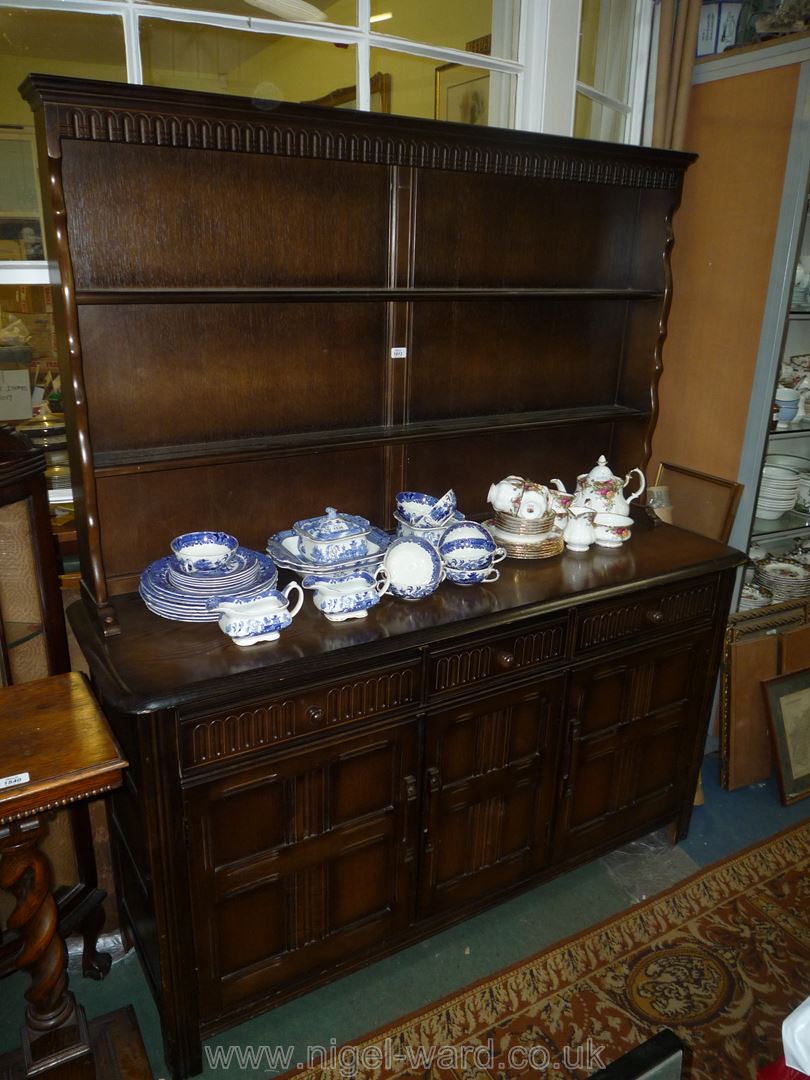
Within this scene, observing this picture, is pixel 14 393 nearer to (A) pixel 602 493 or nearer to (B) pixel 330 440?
(B) pixel 330 440

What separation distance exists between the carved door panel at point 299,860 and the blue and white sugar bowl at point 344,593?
0.88 ft

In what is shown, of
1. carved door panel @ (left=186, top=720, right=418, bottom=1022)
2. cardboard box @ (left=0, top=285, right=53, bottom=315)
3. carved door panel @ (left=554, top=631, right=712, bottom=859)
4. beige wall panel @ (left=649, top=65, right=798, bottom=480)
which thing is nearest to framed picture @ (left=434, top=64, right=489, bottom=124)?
beige wall panel @ (left=649, top=65, right=798, bottom=480)

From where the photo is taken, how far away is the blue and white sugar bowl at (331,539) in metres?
1.85

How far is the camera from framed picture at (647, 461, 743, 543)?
2.63 metres

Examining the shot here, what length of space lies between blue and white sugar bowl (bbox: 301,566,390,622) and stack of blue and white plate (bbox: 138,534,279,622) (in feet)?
0.33

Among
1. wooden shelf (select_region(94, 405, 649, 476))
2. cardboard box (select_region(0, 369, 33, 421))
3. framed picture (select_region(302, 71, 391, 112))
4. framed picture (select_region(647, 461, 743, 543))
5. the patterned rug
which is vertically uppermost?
framed picture (select_region(302, 71, 391, 112))

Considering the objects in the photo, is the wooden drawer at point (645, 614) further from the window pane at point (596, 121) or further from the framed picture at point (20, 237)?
the framed picture at point (20, 237)

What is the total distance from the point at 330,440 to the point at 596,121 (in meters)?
1.44

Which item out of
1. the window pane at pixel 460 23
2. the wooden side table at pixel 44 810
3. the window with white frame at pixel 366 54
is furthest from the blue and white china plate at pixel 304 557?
the window pane at pixel 460 23

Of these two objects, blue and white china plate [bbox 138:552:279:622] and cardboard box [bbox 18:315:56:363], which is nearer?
blue and white china plate [bbox 138:552:279:622]

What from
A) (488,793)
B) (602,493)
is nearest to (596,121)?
(602,493)

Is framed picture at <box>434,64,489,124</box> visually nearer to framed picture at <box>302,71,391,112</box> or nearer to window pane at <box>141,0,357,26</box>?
framed picture at <box>302,71,391,112</box>

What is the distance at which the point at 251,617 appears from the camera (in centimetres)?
166

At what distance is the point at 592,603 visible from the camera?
6.57 feet
